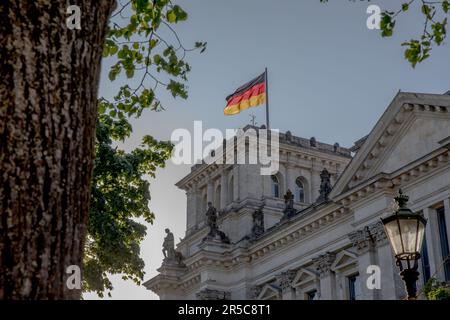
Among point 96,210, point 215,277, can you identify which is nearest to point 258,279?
point 215,277

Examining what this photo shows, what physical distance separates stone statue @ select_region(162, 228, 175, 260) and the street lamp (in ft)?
128

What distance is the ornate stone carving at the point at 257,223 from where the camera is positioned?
44.5 meters

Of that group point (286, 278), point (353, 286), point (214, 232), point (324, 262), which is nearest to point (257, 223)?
point (214, 232)

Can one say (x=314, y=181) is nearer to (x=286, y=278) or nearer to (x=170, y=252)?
(x=170, y=252)

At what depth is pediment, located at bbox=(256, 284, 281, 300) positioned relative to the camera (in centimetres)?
4047

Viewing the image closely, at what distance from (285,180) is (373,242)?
712 inches

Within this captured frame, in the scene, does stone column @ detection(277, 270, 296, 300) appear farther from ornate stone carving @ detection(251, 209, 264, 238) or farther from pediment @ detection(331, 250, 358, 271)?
ornate stone carving @ detection(251, 209, 264, 238)

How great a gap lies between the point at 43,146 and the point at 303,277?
35.7 meters

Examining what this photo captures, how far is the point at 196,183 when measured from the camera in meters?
55.7

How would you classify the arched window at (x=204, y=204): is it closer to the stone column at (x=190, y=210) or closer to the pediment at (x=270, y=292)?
the stone column at (x=190, y=210)

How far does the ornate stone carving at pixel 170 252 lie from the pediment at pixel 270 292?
341 inches

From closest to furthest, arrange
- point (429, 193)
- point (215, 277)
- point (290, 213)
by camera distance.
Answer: point (429, 193) → point (290, 213) → point (215, 277)
